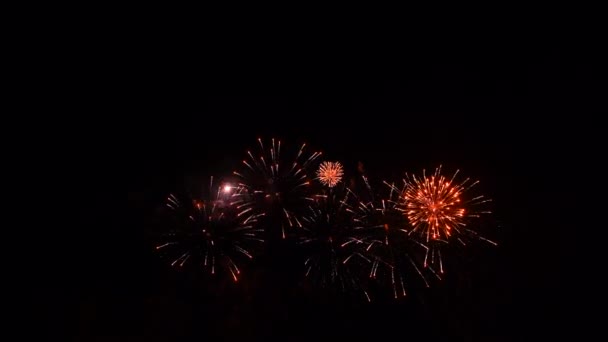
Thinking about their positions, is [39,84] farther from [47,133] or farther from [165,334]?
[165,334]

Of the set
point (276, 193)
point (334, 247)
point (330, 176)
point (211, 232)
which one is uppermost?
point (330, 176)

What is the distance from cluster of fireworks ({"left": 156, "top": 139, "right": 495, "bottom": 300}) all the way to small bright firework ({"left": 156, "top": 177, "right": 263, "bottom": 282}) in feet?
0.06

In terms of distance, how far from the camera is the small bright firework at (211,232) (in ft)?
26.8

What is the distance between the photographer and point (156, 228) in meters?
9.20

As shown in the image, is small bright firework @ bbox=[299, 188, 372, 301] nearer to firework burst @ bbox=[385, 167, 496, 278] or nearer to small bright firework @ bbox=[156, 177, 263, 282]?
firework burst @ bbox=[385, 167, 496, 278]

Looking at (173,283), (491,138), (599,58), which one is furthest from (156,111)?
(599,58)

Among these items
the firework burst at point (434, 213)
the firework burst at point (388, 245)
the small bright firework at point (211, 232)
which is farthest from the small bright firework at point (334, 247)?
the small bright firework at point (211, 232)

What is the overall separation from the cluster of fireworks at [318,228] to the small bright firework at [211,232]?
20mm

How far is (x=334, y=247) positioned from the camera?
8281 millimetres

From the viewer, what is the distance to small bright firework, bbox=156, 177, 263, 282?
8.18 metres

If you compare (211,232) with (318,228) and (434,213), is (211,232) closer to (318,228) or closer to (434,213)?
(318,228)

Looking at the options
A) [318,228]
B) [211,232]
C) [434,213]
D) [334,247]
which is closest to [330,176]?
[318,228]

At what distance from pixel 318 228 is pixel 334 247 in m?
0.50

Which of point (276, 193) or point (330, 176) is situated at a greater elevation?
point (330, 176)
